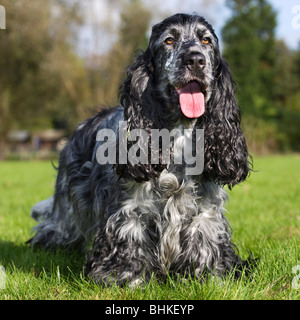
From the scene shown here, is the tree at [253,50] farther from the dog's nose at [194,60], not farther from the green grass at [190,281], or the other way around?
the dog's nose at [194,60]

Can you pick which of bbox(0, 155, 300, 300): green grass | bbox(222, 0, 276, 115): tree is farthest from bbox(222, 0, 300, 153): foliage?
bbox(0, 155, 300, 300): green grass

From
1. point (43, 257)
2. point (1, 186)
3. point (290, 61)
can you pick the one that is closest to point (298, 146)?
point (290, 61)

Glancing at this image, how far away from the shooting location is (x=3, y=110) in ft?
105

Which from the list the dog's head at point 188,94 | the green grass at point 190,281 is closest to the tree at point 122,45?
the green grass at point 190,281

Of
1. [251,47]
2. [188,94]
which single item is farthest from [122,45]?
[188,94]

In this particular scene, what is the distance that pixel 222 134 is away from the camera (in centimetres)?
328

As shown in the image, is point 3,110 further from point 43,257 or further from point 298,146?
point 43,257

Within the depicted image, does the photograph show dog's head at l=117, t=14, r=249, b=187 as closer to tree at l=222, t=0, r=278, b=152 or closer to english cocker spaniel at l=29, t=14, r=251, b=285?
english cocker spaniel at l=29, t=14, r=251, b=285

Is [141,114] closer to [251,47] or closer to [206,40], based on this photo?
[206,40]

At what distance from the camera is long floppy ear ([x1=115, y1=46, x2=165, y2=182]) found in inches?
124

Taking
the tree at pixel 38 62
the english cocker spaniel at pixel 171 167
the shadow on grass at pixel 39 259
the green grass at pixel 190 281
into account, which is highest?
the tree at pixel 38 62

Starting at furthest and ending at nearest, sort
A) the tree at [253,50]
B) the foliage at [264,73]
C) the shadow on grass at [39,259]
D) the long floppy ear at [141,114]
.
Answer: the tree at [253,50] → the foliage at [264,73] → the shadow on grass at [39,259] → the long floppy ear at [141,114]

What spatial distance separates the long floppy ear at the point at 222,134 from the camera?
10.8 feet
